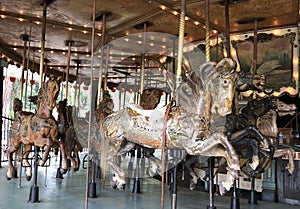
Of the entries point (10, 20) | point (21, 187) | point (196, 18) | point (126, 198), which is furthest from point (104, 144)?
point (10, 20)

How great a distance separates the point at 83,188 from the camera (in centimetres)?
755

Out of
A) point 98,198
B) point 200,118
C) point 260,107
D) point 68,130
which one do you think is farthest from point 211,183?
point 68,130

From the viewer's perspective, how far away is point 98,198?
650 cm

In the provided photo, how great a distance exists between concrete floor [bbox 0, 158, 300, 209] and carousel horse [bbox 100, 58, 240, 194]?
143 cm

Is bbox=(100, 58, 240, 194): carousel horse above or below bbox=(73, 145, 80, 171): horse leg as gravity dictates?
above

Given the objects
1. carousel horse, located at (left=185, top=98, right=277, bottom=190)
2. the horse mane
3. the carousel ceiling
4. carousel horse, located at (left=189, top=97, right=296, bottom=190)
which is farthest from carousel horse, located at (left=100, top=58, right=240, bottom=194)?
the horse mane

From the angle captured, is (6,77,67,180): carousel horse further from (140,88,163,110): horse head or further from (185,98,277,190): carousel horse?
(185,98,277,190): carousel horse

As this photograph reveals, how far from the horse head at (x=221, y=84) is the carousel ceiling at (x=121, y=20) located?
2.05 meters

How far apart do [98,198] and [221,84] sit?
11.4 feet

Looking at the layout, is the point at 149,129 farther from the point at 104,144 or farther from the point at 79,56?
the point at 79,56

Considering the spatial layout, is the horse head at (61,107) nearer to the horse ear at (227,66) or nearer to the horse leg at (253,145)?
A: the horse leg at (253,145)

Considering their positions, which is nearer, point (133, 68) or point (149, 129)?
point (149, 129)

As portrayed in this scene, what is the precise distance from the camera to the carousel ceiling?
7.09m

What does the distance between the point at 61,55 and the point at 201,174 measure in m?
7.70
